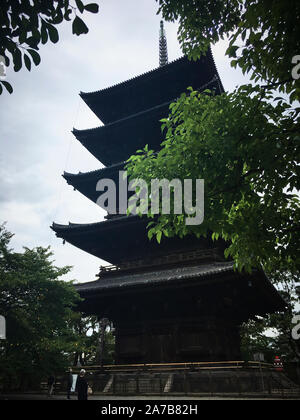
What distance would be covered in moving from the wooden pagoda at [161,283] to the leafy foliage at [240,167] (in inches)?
204

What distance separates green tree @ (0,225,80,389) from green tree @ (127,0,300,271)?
7.54 m

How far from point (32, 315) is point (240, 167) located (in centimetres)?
906

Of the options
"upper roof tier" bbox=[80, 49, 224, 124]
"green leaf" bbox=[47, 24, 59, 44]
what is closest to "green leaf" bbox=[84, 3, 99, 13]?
"green leaf" bbox=[47, 24, 59, 44]

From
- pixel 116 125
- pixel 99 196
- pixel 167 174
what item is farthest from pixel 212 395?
pixel 116 125

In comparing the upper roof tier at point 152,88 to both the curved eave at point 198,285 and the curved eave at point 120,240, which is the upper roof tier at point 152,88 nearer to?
the curved eave at point 120,240

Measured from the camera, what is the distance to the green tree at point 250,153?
12.7 ft

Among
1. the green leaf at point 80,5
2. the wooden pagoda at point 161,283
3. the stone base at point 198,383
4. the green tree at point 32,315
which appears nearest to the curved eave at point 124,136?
the wooden pagoda at point 161,283

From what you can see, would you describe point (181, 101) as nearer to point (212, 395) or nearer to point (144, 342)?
point (212, 395)

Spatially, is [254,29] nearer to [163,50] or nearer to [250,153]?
[250,153]

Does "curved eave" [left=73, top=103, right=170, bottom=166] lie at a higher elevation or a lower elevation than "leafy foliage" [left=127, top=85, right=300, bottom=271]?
higher

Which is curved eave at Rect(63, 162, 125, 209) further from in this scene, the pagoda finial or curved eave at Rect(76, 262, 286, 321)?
the pagoda finial

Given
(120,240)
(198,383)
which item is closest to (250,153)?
(198,383)

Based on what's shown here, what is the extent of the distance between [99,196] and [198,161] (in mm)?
13530

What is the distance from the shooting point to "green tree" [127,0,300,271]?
3.87 metres
